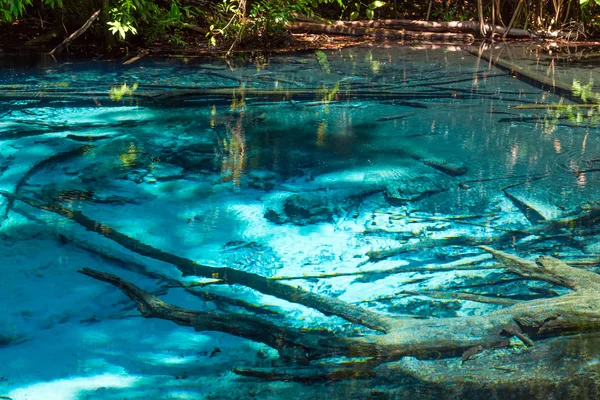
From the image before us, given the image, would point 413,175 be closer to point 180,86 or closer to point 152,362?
A: point 152,362

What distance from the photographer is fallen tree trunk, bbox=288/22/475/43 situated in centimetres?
818

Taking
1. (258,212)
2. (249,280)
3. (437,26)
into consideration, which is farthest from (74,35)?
(249,280)

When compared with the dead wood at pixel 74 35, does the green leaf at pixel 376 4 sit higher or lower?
higher

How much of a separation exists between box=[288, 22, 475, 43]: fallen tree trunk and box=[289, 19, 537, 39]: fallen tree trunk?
10cm

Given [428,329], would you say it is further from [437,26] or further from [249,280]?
[437,26]

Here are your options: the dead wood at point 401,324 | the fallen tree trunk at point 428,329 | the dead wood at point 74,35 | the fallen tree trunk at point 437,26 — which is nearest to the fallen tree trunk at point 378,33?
the fallen tree trunk at point 437,26

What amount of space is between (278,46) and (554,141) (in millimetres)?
4399

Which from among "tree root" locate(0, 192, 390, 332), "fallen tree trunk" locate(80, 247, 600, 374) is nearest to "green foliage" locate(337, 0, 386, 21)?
"tree root" locate(0, 192, 390, 332)

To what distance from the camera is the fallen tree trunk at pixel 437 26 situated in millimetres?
8438

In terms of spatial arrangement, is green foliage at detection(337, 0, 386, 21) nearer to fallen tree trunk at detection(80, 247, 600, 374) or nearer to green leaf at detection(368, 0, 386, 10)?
green leaf at detection(368, 0, 386, 10)

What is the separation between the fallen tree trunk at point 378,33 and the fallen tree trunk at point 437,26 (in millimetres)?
101

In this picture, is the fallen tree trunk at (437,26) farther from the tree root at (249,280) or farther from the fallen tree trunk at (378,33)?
the tree root at (249,280)

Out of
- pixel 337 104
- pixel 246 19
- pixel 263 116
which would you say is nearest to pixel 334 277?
pixel 263 116

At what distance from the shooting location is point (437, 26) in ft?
27.7
